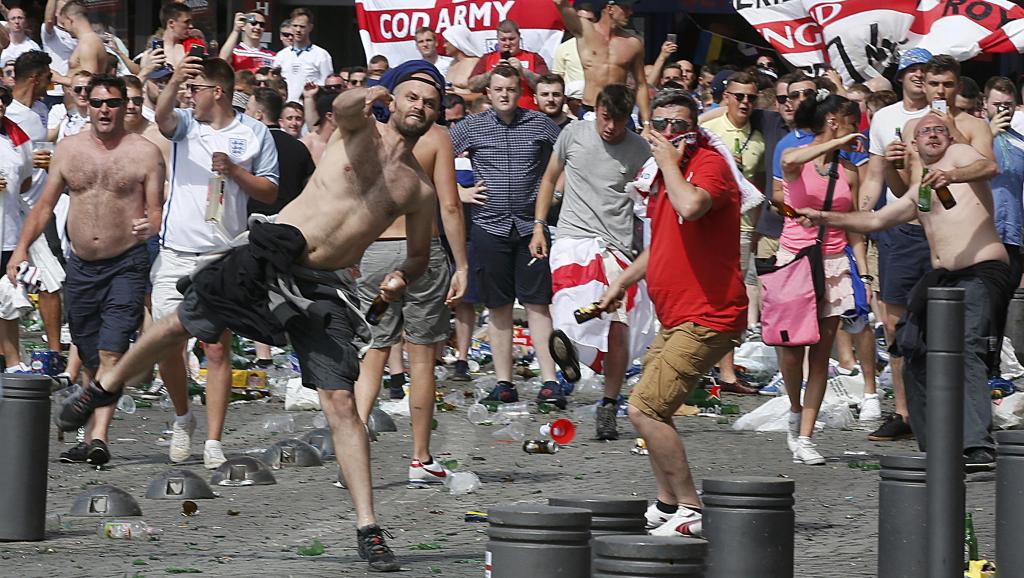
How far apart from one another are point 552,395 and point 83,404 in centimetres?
482

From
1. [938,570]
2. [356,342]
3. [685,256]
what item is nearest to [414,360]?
[356,342]

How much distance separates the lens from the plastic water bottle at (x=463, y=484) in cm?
945

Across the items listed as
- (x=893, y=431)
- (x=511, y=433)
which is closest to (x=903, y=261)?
(x=893, y=431)

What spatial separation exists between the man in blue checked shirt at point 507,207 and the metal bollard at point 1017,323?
3609 millimetres

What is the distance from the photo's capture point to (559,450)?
432 inches

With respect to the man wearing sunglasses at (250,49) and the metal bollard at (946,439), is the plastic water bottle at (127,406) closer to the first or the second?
the man wearing sunglasses at (250,49)

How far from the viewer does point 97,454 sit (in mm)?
10047

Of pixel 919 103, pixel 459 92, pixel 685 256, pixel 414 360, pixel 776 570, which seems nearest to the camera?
pixel 776 570

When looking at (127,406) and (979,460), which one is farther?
(127,406)

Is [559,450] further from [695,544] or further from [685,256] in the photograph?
[695,544]

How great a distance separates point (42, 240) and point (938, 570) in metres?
8.83

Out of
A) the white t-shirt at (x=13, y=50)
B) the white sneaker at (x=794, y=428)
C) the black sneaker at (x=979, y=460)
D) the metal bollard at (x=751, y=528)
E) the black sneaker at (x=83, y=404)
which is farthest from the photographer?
the white t-shirt at (x=13, y=50)

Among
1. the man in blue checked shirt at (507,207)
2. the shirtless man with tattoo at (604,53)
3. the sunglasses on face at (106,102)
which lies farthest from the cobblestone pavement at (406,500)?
the shirtless man with tattoo at (604,53)

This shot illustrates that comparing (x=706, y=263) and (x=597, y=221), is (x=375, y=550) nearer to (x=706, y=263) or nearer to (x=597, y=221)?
(x=706, y=263)
